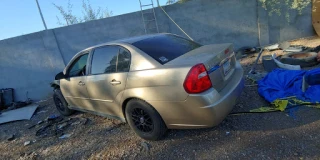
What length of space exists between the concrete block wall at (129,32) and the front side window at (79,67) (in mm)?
3638

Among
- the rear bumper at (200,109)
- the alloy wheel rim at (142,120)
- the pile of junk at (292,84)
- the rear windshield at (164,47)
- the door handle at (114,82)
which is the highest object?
the rear windshield at (164,47)

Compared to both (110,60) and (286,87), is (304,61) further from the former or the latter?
(110,60)

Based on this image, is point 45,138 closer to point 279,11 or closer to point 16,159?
point 16,159

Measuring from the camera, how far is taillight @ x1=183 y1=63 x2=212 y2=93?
2.36 m

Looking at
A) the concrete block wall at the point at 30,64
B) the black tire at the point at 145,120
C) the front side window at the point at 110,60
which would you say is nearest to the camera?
the black tire at the point at 145,120

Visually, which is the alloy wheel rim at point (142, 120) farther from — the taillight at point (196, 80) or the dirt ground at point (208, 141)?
the taillight at point (196, 80)

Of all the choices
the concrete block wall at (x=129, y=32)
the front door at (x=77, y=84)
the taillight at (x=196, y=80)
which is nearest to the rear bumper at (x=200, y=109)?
the taillight at (x=196, y=80)

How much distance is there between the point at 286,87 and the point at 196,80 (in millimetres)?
2326

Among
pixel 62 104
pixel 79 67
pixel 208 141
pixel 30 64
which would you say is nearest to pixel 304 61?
pixel 208 141

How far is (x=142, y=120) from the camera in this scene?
298 cm

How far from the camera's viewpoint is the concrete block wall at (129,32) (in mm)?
7434

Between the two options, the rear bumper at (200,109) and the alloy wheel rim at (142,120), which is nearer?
the rear bumper at (200,109)

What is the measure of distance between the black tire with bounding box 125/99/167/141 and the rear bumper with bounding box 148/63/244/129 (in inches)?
4.3

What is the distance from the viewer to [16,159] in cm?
348
